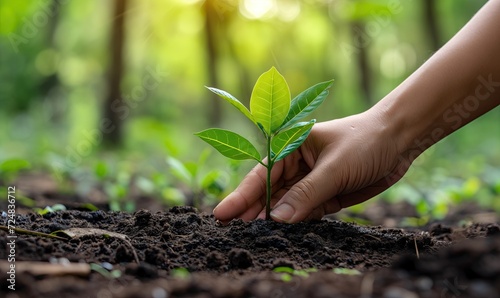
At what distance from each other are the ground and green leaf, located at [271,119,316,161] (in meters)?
0.29

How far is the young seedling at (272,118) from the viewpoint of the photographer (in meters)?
1.87

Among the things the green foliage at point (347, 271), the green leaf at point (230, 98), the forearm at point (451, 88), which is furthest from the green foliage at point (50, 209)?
the forearm at point (451, 88)

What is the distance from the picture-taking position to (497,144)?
11867 mm

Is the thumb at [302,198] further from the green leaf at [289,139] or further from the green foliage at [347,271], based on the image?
the green foliage at [347,271]

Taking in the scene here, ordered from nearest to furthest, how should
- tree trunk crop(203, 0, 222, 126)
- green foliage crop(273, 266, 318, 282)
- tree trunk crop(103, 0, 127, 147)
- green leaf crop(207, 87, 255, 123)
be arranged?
green foliage crop(273, 266, 318, 282)
green leaf crop(207, 87, 255, 123)
tree trunk crop(103, 0, 127, 147)
tree trunk crop(203, 0, 222, 126)

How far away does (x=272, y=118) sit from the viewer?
194 cm

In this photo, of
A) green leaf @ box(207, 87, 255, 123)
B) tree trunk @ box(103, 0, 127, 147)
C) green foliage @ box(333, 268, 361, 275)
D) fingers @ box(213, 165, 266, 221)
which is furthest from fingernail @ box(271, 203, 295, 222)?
tree trunk @ box(103, 0, 127, 147)

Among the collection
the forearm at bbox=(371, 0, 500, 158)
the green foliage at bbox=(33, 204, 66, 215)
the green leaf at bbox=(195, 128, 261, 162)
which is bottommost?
the green foliage at bbox=(33, 204, 66, 215)

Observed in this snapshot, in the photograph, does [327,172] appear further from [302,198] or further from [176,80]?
[176,80]

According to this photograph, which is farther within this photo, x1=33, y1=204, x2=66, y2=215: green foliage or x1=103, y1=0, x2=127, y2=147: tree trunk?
x1=103, y1=0, x2=127, y2=147: tree trunk

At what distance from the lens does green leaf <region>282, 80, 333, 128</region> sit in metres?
1.97

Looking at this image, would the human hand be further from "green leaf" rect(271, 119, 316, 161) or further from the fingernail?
"green leaf" rect(271, 119, 316, 161)

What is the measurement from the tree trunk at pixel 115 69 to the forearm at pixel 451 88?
8108 millimetres

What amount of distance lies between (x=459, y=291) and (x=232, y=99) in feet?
3.24
